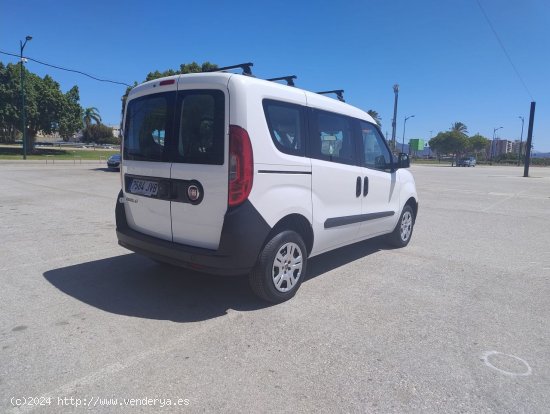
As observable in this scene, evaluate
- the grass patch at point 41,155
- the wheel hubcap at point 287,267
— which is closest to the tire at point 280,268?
the wheel hubcap at point 287,267

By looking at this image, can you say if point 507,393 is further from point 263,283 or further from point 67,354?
point 67,354

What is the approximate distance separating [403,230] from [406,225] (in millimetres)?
137

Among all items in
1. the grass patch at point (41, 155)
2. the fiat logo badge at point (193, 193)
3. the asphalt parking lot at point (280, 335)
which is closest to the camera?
the asphalt parking lot at point (280, 335)

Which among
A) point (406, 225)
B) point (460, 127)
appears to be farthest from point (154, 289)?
point (460, 127)

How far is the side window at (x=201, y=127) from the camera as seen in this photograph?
139 inches

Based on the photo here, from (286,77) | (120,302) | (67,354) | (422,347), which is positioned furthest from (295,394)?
(286,77)

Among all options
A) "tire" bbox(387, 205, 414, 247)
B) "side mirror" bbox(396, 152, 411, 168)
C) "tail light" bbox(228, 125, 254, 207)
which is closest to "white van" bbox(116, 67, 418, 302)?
"tail light" bbox(228, 125, 254, 207)

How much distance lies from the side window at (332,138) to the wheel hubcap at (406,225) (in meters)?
2.12

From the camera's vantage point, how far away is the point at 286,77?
14.6 feet

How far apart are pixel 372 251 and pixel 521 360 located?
331cm

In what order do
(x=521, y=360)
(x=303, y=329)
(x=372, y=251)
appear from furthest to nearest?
(x=372, y=251), (x=303, y=329), (x=521, y=360)

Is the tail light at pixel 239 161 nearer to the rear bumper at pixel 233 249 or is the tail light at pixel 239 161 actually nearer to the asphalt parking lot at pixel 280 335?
the rear bumper at pixel 233 249

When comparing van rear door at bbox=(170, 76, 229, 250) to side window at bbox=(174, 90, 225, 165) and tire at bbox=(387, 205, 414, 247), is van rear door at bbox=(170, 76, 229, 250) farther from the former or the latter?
tire at bbox=(387, 205, 414, 247)

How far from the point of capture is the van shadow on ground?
149 inches
